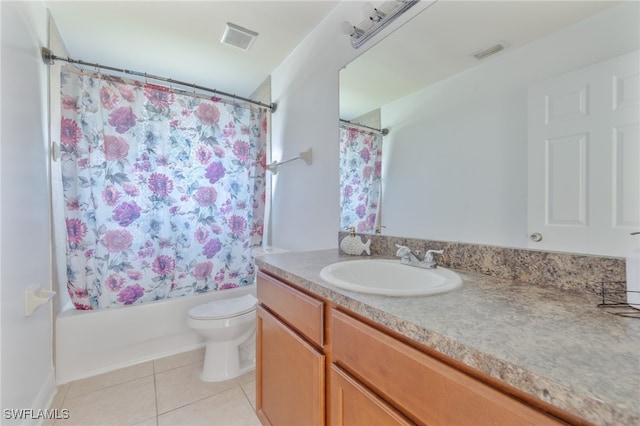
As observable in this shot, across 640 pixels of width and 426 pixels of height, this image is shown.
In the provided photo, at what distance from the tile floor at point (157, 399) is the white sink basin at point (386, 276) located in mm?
977

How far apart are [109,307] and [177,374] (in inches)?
25.7

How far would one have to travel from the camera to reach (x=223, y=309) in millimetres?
1770

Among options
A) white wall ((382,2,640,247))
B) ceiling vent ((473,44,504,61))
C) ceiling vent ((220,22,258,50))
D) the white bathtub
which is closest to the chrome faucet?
white wall ((382,2,640,247))

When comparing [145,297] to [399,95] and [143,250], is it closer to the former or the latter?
[143,250]

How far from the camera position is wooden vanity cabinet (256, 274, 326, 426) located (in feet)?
2.74

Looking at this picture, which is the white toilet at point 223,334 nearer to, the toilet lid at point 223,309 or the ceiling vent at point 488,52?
the toilet lid at point 223,309

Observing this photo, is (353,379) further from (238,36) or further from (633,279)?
(238,36)

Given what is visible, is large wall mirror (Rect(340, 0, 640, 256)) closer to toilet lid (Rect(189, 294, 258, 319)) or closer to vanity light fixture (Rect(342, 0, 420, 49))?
vanity light fixture (Rect(342, 0, 420, 49))

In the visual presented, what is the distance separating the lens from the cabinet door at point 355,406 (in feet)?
1.95

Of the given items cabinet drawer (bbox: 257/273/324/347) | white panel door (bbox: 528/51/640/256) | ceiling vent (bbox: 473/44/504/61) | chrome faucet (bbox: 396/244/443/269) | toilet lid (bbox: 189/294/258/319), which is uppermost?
ceiling vent (bbox: 473/44/504/61)

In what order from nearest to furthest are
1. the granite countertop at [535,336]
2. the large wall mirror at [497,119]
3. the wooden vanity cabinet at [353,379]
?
the granite countertop at [535,336]
the wooden vanity cabinet at [353,379]
the large wall mirror at [497,119]

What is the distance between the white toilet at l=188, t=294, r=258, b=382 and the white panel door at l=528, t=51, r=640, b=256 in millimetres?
1593

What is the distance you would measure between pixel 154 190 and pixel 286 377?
1587 millimetres

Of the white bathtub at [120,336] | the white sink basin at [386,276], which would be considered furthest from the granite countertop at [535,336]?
the white bathtub at [120,336]
